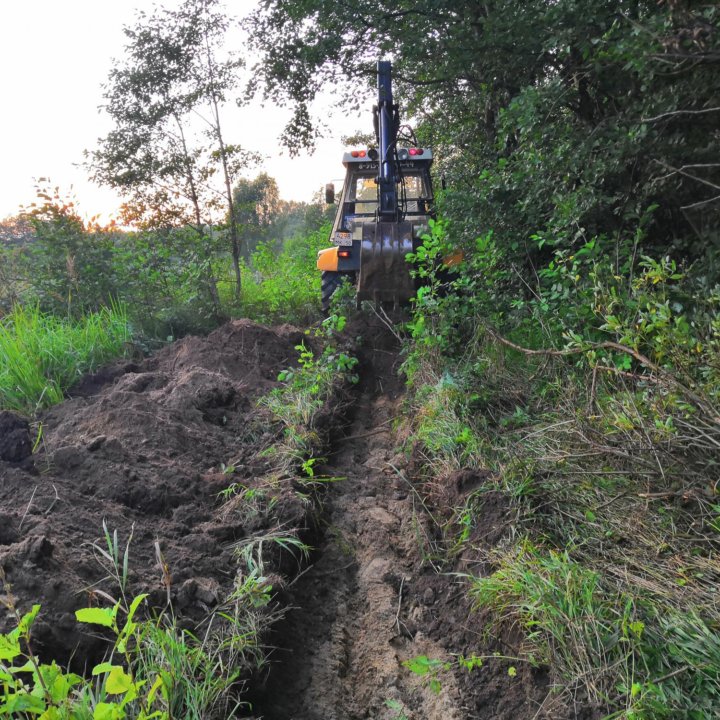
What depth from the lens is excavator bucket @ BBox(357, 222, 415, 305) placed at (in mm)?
6254

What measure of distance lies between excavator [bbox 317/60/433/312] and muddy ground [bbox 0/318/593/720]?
2.13 metres

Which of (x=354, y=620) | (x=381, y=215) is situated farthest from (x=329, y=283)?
(x=354, y=620)

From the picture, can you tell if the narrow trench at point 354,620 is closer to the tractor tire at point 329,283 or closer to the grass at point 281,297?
the tractor tire at point 329,283

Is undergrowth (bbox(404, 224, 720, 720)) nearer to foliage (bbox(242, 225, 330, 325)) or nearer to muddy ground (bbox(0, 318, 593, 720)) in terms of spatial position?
muddy ground (bbox(0, 318, 593, 720))

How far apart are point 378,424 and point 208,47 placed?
6683 mm

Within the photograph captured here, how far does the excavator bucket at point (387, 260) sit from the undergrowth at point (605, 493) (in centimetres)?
217

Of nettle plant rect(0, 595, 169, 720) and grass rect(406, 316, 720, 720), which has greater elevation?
nettle plant rect(0, 595, 169, 720)

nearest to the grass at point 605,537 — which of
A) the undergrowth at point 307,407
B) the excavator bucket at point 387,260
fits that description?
the undergrowth at point 307,407

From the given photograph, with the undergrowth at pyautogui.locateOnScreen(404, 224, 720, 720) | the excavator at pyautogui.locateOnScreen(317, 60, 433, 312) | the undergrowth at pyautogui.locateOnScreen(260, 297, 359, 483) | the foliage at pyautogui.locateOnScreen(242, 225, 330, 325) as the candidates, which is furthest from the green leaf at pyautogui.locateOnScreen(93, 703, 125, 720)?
the foliage at pyautogui.locateOnScreen(242, 225, 330, 325)

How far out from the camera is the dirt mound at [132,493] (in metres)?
2.28

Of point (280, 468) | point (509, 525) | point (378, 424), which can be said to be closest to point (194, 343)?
point (378, 424)

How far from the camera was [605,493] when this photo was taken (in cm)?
270

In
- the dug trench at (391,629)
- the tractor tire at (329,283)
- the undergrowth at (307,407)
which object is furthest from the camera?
the tractor tire at (329,283)

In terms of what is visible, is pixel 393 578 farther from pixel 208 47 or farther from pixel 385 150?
pixel 208 47
